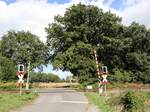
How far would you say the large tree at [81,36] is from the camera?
265 feet

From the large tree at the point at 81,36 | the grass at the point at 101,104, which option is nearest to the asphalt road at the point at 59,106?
the grass at the point at 101,104

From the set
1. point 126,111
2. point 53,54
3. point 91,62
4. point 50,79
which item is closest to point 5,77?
point 53,54

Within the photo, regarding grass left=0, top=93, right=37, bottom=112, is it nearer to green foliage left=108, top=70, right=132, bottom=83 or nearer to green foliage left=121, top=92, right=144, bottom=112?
green foliage left=121, top=92, right=144, bottom=112

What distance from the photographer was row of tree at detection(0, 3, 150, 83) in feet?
266

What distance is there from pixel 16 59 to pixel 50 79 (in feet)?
289

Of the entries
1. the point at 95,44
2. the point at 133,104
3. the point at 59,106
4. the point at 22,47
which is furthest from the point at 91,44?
the point at 133,104

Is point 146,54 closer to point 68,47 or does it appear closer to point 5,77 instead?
point 68,47

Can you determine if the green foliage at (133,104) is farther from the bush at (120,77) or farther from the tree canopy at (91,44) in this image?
the bush at (120,77)

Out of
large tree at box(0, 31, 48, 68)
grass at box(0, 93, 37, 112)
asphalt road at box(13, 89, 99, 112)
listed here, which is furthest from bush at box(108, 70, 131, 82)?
grass at box(0, 93, 37, 112)

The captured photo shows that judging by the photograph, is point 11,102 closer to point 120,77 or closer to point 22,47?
point 120,77

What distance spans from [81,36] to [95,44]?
12.7 ft

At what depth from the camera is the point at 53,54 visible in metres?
88.4

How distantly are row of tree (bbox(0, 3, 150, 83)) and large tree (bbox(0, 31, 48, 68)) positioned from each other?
1427cm

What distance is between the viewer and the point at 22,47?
109 metres
